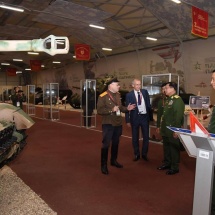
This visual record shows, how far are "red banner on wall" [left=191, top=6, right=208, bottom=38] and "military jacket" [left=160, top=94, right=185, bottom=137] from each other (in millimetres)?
4520

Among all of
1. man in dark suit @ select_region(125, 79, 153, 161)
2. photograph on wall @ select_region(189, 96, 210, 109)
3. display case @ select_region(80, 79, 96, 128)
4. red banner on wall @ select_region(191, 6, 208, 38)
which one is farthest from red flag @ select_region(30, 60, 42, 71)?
man in dark suit @ select_region(125, 79, 153, 161)

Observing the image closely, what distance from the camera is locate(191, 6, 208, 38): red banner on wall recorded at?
8.24 meters

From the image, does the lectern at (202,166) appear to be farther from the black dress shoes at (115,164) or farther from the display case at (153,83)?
the display case at (153,83)

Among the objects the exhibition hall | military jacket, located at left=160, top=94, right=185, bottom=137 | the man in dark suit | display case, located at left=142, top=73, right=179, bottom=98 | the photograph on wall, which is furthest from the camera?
display case, located at left=142, top=73, right=179, bottom=98

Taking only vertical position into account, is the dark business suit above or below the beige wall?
below

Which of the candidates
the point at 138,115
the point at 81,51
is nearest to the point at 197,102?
the point at 138,115

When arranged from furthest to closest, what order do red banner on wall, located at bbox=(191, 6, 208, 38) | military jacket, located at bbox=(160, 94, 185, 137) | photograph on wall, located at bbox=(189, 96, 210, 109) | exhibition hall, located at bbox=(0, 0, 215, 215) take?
red banner on wall, located at bbox=(191, 6, 208, 38) < photograph on wall, located at bbox=(189, 96, 210, 109) < military jacket, located at bbox=(160, 94, 185, 137) < exhibition hall, located at bbox=(0, 0, 215, 215)

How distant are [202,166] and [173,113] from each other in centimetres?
227

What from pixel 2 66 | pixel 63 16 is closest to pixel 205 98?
pixel 63 16

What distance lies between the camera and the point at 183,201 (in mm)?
3494

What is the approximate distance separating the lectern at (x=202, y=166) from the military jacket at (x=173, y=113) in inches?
82.5

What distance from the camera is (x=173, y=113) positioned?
4449mm

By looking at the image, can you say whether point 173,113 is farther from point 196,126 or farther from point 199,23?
point 199,23

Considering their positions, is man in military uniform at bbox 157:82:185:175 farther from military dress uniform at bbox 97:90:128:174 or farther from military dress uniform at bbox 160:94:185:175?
military dress uniform at bbox 97:90:128:174
